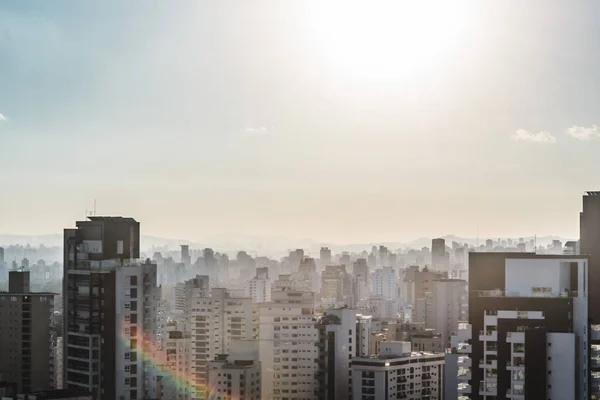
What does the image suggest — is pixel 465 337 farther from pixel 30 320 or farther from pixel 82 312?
pixel 30 320

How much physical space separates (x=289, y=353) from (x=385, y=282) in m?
41.2

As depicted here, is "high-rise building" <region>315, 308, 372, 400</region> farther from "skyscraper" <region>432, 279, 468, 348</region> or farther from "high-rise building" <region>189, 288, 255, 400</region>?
"skyscraper" <region>432, 279, 468, 348</region>

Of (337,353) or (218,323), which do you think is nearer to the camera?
(337,353)

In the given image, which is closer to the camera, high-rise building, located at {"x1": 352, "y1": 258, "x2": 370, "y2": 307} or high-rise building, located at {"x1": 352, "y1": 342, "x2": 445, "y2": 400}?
high-rise building, located at {"x1": 352, "y1": 342, "x2": 445, "y2": 400}

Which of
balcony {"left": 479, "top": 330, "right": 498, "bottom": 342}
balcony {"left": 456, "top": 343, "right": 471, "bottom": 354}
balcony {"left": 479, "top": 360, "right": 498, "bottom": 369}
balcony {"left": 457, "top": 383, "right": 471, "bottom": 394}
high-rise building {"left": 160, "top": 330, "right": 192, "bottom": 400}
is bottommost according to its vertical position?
high-rise building {"left": 160, "top": 330, "right": 192, "bottom": 400}

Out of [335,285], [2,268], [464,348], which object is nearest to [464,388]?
[464,348]

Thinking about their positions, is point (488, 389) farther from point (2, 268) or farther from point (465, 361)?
point (2, 268)

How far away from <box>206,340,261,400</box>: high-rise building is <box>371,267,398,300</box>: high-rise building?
136ft

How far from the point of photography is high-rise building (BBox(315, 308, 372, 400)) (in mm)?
26641

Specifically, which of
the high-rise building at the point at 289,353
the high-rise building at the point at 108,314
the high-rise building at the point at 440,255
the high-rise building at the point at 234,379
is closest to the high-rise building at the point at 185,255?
the high-rise building at the point at 440,255

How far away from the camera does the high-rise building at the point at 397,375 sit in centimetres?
2498

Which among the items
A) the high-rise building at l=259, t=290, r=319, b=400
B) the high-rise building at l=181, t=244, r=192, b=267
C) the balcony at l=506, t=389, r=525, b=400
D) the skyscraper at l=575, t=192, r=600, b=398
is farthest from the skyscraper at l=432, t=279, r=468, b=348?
the high-rise building at l=181, t=244, r=192, b=267

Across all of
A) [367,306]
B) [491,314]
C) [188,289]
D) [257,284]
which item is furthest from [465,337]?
[257,284]

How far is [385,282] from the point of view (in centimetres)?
6850
